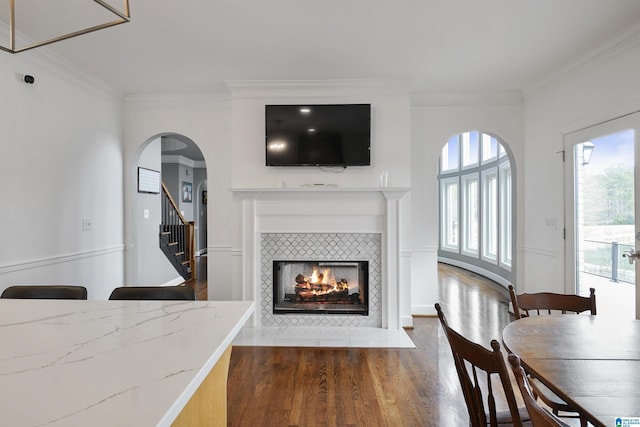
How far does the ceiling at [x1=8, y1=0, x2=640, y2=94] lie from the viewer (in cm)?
251

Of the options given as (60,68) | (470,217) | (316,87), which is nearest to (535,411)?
(316,87)

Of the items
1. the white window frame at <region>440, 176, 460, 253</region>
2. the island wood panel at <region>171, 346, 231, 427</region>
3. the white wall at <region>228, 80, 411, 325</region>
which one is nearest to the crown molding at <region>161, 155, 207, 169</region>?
the white wall at <region>228, 80, 411, 325</region>

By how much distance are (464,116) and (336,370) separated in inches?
128

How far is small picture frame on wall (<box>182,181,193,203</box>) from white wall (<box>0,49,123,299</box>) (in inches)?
195

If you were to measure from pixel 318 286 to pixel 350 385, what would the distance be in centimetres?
146

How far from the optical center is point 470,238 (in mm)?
7586

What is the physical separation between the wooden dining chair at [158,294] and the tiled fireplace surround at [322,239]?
6.20 feet

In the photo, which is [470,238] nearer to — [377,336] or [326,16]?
[377,336]

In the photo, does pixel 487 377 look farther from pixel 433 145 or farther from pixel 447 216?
pixel 447 216

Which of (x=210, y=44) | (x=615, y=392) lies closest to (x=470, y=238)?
(x=210, y=44)

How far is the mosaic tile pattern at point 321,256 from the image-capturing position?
3771mm

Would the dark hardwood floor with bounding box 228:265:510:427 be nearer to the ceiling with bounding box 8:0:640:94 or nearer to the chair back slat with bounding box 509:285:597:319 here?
the chair back slat with bounding box 509:285:597:319

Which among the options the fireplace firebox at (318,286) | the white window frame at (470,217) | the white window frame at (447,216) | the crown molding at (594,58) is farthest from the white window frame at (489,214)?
the fireplace firebox at (318,286)

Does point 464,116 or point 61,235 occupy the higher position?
point 464,116
